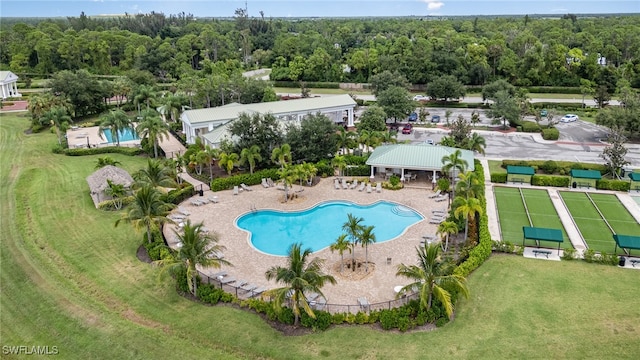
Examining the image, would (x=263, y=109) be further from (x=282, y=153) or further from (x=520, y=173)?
(x=520, y=173)

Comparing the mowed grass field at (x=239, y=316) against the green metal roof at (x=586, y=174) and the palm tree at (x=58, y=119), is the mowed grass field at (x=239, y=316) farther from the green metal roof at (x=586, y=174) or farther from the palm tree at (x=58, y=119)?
the palm tree at (x=58, y=119)

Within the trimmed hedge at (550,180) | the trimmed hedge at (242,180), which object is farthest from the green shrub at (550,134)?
the trimmed hedge at (242,180)

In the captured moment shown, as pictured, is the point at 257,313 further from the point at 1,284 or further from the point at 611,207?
the point at 611,207

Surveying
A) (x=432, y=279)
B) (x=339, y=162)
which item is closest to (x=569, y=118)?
(x=339, y=162)

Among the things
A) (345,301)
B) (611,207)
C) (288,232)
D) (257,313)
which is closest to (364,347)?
(345,301)

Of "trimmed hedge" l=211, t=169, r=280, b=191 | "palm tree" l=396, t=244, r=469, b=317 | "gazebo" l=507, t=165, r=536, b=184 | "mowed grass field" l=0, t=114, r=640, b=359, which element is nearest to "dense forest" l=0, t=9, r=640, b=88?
"trimmed hedge" l=211, t=169, r=280, b=191

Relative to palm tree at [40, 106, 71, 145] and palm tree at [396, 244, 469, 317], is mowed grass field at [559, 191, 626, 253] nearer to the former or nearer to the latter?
palm tree at [396, 244, 469, 317]
